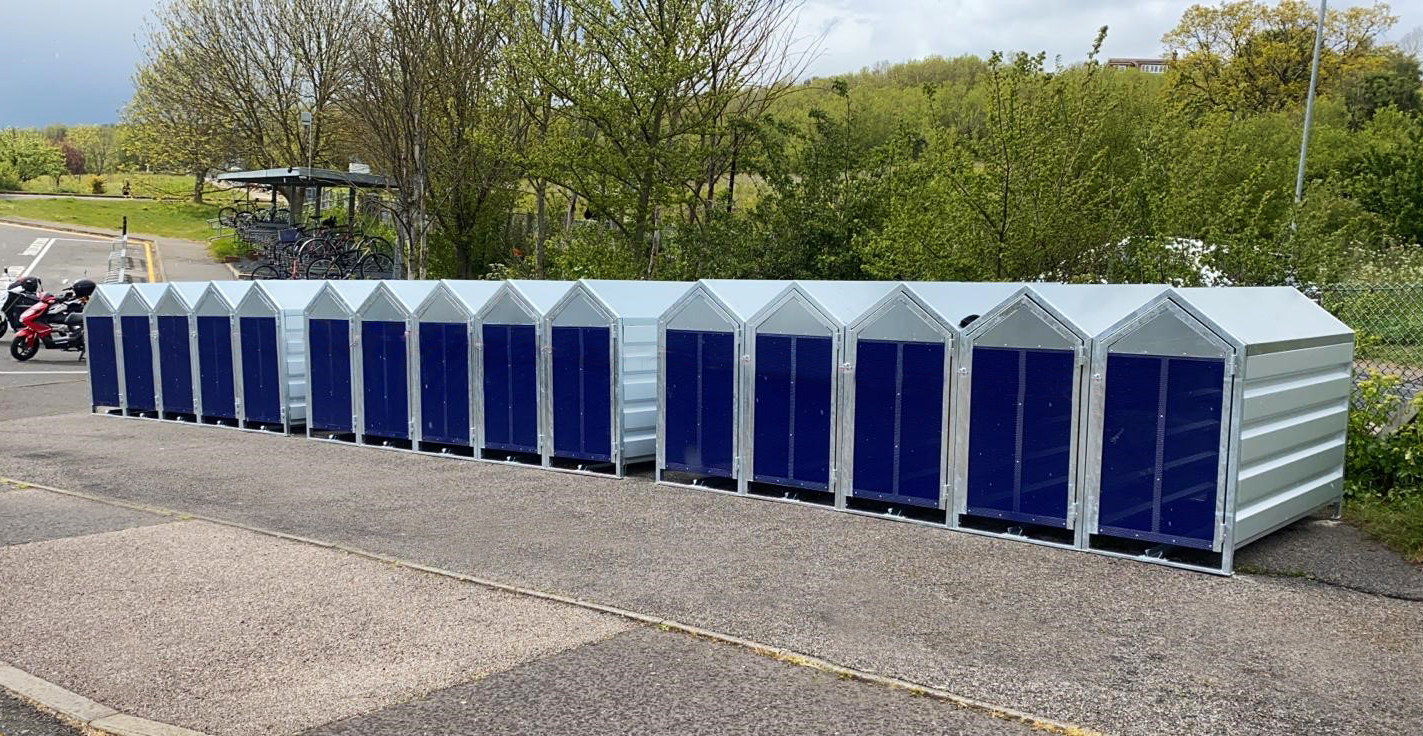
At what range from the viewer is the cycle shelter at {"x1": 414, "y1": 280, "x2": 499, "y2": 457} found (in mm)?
10469

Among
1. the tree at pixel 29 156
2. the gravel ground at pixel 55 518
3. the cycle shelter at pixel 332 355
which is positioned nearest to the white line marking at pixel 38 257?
the cycle shelter at pixel 332 355

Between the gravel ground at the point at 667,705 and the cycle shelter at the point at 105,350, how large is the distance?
11.5m

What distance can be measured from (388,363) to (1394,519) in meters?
8.56

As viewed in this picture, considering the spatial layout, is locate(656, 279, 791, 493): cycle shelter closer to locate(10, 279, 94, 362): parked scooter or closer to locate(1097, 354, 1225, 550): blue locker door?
locate(1097, 354, 1225, 550): blue locker door

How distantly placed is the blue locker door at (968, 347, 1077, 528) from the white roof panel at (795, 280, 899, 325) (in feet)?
3.88

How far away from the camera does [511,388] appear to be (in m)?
10.1

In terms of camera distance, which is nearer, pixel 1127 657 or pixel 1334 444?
pixel 1127 657

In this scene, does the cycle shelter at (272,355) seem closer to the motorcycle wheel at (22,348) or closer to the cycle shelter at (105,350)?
the cycle shelter at (105,350)

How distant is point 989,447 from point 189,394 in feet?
32.7

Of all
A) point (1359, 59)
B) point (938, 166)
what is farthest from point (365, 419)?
point (1359, 59)

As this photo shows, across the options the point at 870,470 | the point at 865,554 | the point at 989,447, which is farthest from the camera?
the point at 870,470

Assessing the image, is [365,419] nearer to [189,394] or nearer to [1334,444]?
[189,394]

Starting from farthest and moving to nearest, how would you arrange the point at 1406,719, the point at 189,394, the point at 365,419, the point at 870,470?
1. the point at 189,394
2. the point at 365,419
3. the point at 870,470
4. the point at 1406,719

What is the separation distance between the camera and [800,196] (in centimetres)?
1450
